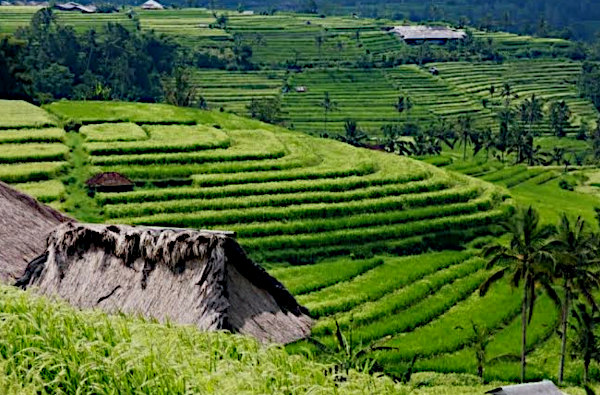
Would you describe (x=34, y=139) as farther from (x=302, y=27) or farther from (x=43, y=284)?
(x=302, y=27)

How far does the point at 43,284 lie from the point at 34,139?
37.0m

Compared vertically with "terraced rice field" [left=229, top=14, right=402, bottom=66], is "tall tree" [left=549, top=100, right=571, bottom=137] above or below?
below

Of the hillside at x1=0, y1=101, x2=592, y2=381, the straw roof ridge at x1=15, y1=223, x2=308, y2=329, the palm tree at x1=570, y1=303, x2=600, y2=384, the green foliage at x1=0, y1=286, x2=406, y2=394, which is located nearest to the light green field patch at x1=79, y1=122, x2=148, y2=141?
the hillside at x1=0, y1=101, x2=592, y2=381

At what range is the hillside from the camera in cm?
3784

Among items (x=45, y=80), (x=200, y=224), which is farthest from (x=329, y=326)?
(x=45, y=80)

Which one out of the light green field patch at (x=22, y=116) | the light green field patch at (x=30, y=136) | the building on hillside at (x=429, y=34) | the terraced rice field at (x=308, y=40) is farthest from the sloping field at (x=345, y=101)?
the light green field patch at (x=30, y=136)

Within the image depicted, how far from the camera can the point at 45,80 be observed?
91.5 meters

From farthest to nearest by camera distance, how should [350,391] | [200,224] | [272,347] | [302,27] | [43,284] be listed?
[302,27] < [200,224] < [43,284] < [272,347] < [350,391]

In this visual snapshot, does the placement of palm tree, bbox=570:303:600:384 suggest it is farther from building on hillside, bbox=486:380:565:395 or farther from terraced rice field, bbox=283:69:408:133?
terraced rice field, bbox=283:69:408:133

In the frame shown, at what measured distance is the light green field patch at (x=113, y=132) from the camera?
52.3 metres

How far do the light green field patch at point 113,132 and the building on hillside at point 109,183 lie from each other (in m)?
6.94

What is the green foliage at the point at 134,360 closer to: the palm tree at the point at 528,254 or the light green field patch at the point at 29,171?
the palm tree at the point at 528,254

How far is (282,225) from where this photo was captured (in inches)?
1751

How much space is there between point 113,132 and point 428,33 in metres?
110
